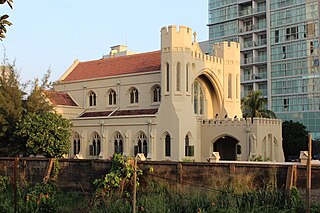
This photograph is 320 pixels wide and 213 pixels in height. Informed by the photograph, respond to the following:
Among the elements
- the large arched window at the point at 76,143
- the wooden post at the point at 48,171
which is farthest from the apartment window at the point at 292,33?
the wooden post at the point at 48,171

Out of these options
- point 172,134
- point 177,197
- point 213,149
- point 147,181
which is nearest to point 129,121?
point 172,134

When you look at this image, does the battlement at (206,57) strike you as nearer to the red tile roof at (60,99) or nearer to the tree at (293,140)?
the red tile roof at (60,99)

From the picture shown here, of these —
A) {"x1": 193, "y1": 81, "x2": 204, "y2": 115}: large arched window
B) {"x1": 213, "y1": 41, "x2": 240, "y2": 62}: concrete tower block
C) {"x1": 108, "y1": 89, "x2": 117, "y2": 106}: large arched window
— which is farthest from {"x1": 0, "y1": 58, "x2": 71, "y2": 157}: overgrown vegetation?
{"x1": 213, "y1": 41, "x2": 240, "y2": 62}: concrete tower block

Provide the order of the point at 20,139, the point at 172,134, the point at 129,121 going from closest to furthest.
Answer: the point at 20,139
the point at 172,134
the point at 129,121

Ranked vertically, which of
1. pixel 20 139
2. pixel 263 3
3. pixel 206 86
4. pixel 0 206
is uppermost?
pixel 263 3

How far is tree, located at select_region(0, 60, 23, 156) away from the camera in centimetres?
3903

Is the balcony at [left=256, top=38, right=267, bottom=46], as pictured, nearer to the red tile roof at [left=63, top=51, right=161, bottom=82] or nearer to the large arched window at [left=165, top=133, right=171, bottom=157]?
the red tile roof at [left=63, top=51, right=161, bottom=82]

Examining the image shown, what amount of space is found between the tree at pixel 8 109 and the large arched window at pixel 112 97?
1070cm

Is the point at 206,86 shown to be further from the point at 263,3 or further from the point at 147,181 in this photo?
the point at 263,3

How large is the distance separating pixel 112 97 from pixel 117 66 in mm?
3407

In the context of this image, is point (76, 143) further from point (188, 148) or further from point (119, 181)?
point (119, 181)

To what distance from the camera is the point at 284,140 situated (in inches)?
2367

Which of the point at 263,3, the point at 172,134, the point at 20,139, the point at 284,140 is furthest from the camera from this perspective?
the point at 263,3

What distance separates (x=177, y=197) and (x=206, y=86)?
2573 cm
